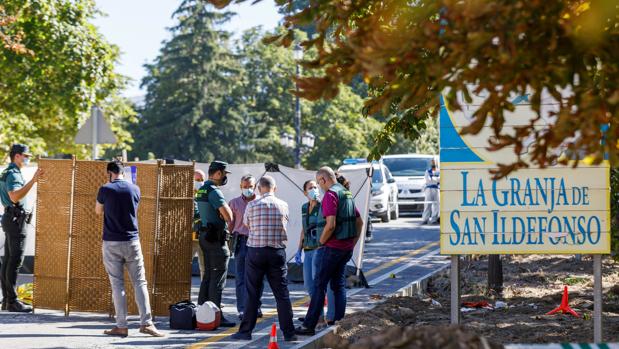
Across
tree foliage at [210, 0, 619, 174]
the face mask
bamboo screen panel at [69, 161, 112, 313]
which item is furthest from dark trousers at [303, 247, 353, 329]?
tree foliage at [210, 0, 619, 174]

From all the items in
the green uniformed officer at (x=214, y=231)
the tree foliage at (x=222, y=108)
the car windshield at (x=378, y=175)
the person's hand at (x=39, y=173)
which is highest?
the tree foliage at (x=222, y=108)

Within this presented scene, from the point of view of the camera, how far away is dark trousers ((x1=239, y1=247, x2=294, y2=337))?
36.1ft

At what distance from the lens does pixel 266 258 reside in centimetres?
1099

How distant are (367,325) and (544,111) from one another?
2.93 meters

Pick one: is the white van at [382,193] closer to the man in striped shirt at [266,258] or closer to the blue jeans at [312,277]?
the blue jeans at [312,277]

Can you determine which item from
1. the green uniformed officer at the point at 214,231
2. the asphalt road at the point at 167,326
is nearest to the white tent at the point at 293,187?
the asphalt road at the point at 167,326

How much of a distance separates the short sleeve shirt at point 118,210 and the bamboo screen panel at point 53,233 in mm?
1837

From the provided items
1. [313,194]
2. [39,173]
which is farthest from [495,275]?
[39,173]

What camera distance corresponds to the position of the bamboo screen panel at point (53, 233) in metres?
13.1

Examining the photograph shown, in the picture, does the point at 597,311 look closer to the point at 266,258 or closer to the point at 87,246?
the point at 266,258

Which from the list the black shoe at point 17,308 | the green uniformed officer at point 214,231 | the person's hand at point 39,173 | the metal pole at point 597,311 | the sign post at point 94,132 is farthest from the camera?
the sign post at point 94,132

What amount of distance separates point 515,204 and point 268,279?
276cm

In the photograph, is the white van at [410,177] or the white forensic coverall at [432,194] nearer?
the white forensic coverall at [432,194]

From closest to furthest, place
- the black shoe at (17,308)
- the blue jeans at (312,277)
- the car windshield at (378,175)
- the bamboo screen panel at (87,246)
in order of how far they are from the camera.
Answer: the blue jeans at (312,277), the bamboo screen panel at (87,246), the black shoe at (17,308), the car windshield at (378,175)
